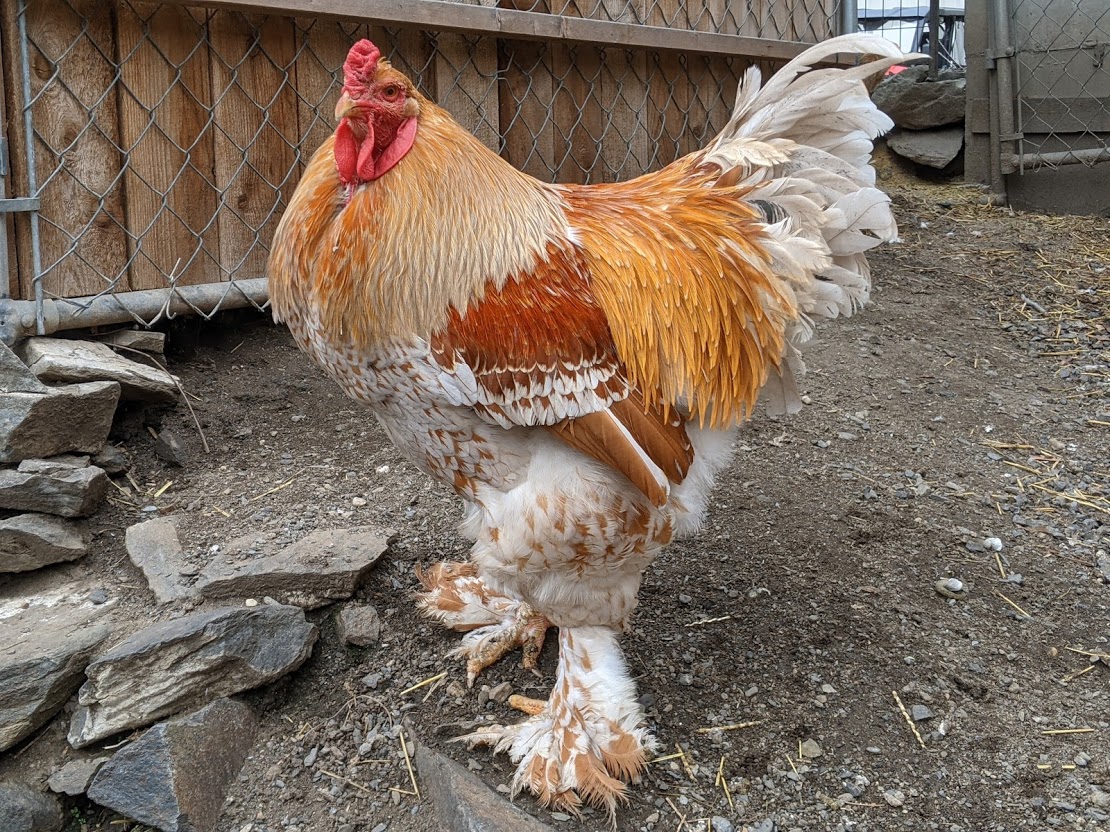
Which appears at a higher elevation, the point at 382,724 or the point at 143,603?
the point at 143,603

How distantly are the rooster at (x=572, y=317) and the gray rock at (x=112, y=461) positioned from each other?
146 cm

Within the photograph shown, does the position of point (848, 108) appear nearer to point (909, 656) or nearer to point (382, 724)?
point (909, 656)

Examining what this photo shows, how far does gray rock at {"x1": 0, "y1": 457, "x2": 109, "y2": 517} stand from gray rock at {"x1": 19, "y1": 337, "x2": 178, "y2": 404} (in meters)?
0.38

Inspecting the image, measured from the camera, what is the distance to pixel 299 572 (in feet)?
9.61

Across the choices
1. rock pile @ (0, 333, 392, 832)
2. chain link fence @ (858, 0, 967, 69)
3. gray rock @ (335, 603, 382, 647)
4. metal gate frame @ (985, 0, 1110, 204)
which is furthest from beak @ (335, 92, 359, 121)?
chain link fence @ (858, 0, 967, 69)

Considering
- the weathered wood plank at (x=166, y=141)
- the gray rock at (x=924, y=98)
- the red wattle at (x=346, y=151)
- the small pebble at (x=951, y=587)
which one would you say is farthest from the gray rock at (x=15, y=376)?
the gray rock at (x=924, y=98)

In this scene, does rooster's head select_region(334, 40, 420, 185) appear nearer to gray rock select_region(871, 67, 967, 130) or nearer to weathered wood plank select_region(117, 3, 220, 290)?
weathered wood plank select_region(117, 3, 220, 290)

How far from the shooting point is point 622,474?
91.3 inches

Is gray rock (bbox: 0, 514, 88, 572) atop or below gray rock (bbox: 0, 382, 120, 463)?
below

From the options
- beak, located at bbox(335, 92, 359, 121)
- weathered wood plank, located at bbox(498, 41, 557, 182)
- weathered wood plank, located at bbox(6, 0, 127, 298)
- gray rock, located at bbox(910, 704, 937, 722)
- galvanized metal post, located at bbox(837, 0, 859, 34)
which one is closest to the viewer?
beak, located at bbox(335, 92, 359, 121)

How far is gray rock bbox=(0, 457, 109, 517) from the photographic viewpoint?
310 centimetres

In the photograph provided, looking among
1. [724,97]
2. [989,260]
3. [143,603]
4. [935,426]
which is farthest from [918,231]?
[143,603]

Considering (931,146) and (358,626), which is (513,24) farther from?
(931,146)

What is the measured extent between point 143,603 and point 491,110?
3098 mm
